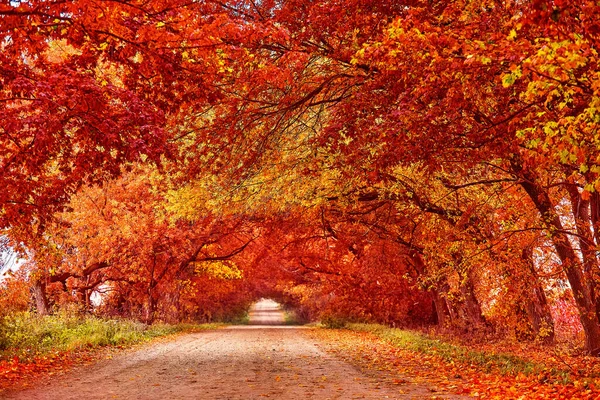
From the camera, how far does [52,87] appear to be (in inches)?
390

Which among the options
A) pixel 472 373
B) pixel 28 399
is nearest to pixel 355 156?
pixel 472 373

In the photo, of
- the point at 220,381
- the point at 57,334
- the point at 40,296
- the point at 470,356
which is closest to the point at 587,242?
the point at 470,356

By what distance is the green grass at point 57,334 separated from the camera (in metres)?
14.5

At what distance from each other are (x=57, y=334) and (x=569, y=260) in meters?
14.2

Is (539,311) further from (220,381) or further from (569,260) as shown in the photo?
(220,381)

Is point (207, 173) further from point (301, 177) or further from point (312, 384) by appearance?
point (312, 384)

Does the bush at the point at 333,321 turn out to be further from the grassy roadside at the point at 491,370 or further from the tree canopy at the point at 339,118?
the grassy roadside at the point at 491,370

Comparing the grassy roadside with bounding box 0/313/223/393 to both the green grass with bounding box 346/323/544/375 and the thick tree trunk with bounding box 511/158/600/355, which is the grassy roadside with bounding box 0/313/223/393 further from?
the thick tree trunk with bounding box 511/158/600/355

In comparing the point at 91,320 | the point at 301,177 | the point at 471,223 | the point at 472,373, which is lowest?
the point at 472,373

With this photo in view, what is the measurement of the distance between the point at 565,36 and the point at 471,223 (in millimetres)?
10938

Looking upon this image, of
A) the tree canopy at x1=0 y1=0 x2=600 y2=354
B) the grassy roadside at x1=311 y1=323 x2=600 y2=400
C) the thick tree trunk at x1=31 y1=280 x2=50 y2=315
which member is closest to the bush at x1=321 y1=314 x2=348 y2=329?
the tree canopy at x1=0 y1=0 x2=600 y2=354

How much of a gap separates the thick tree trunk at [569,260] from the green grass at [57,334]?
1190 cm

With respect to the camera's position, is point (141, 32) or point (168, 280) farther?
point (168, 280)

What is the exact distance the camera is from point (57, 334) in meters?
17.8
